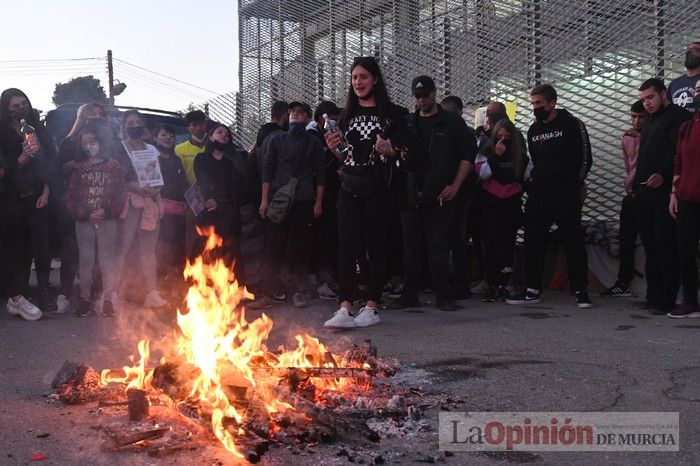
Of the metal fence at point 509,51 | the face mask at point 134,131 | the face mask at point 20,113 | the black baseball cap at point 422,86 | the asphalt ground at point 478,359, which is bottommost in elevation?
the asphalt ground at point 478,359

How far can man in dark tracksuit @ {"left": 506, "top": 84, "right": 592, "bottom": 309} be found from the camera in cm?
776

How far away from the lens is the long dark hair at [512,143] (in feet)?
27.1

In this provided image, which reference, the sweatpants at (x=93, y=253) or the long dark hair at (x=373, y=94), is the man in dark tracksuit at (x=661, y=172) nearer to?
the long dark hair at (x=373, y=94)

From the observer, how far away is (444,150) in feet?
24.4

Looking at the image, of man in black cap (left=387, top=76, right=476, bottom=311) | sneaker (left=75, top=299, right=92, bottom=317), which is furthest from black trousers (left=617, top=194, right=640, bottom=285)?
sneaker (left=75, top=299, right=92, bottom=317)

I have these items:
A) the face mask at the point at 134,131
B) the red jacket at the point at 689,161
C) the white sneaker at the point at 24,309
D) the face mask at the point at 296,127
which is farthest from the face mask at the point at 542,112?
the white sneaker at the point at 24,309

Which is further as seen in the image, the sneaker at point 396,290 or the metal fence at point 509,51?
the sneaker at point 396,290

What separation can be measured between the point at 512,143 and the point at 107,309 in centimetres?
464

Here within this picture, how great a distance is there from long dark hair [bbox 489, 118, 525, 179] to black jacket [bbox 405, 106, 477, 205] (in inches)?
33.1

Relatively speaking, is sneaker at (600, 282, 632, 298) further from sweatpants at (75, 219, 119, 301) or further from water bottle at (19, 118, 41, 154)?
water bottle at (19, 118, 41, 154)

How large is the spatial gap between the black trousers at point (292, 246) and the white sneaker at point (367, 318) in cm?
157

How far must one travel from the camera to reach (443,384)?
4.47 m

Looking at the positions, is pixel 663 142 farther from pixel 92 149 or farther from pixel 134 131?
pixel 92 149

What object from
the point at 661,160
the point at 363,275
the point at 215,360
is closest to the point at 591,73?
the point at 661,160
